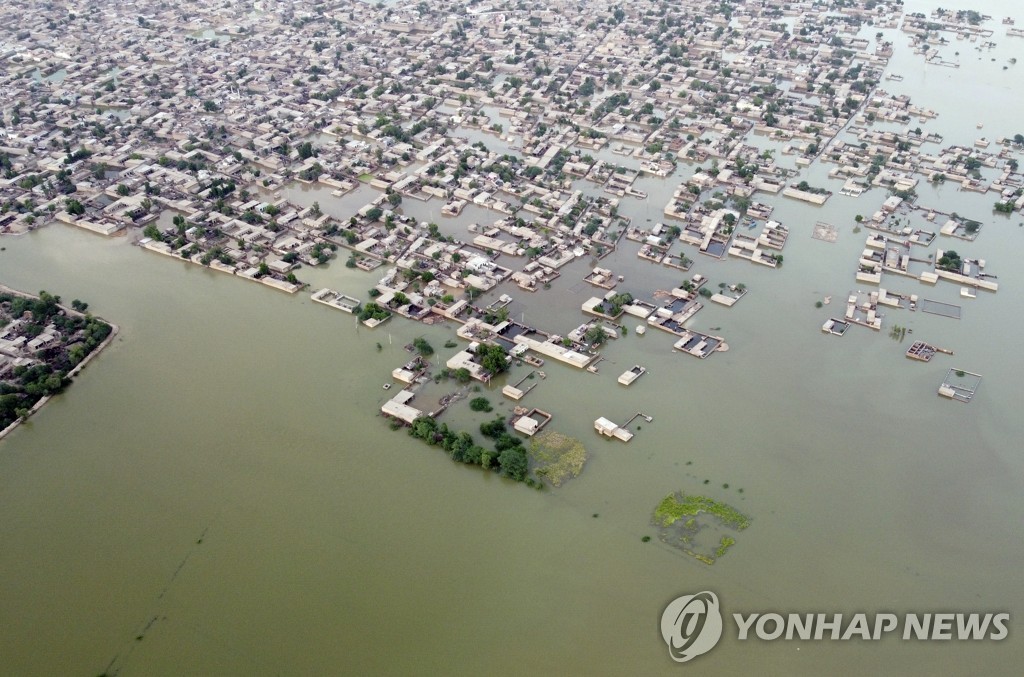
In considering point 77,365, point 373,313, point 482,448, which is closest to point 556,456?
point 482,448

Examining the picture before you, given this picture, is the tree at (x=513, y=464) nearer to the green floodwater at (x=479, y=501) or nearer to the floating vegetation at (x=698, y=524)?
the green floodwater at (x=479, y=501)

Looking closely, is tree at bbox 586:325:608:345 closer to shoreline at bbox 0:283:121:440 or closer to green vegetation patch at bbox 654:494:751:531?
green vegetation patch at bbox 654:494:751:531

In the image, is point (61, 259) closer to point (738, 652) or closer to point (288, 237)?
point (288, 237)

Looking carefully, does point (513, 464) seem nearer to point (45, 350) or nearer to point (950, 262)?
point (45, 350)

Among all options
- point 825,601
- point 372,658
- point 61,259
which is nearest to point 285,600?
point 372,658

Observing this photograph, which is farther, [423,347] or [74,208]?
[74,208]
